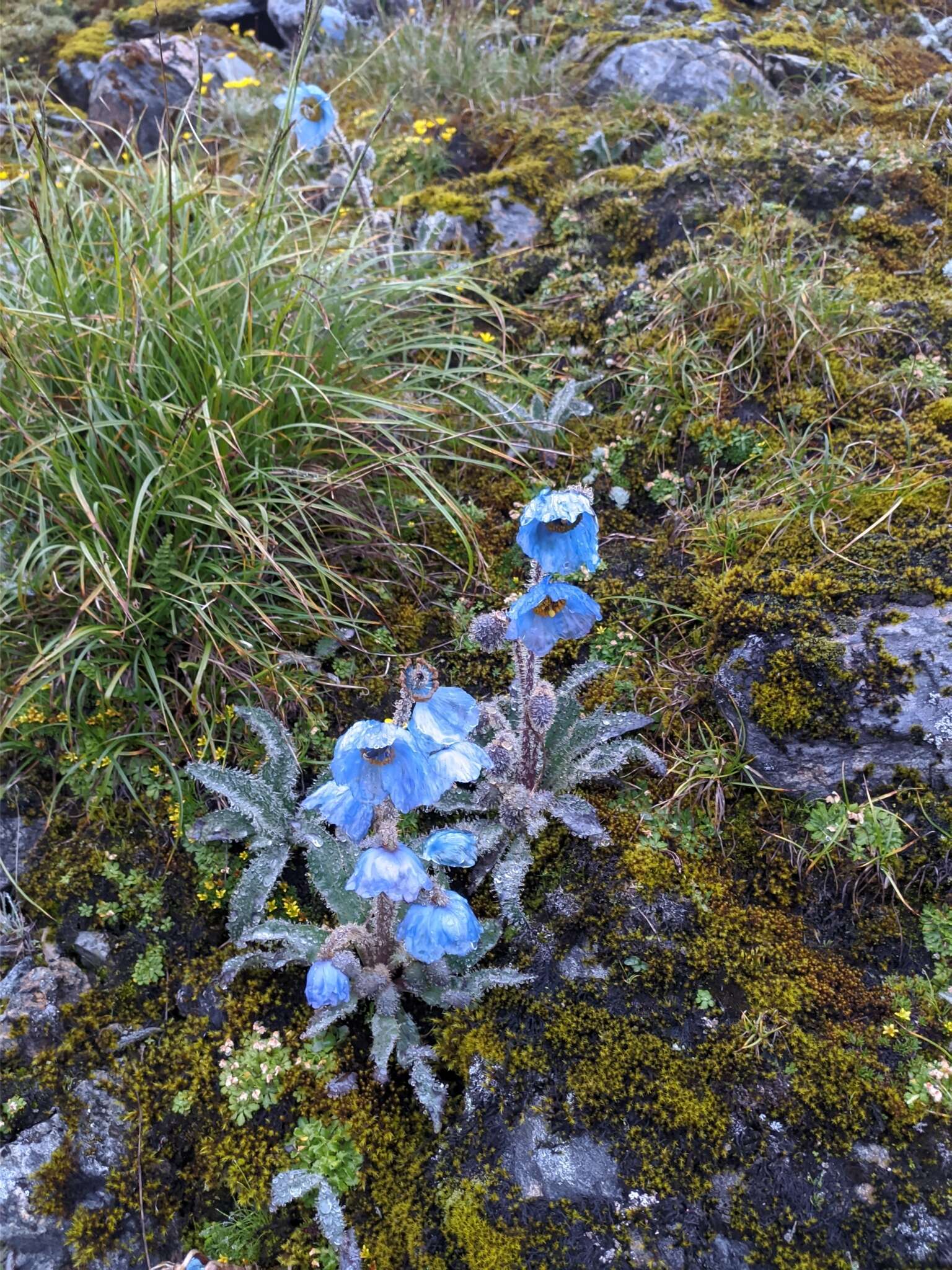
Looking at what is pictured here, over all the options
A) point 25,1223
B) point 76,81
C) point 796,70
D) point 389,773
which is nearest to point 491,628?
point 389,773

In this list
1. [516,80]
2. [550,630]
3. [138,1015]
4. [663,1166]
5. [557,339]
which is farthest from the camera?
[516,80]

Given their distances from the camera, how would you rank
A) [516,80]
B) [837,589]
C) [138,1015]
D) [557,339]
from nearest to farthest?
1. [138,1015]
2. [837,589]
3. [557,339]
4. [516,80]

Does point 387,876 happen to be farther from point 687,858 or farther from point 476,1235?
point 687,858

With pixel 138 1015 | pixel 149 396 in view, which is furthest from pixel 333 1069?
pixel 149 396

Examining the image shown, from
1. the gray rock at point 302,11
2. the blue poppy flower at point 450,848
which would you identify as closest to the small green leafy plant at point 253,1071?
the blue poppy flower at point 450,848

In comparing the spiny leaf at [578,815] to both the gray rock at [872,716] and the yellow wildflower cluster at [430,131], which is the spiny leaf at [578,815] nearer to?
the gray rock at [872,716]

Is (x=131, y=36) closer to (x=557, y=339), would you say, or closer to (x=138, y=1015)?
(x=557, y=339)
